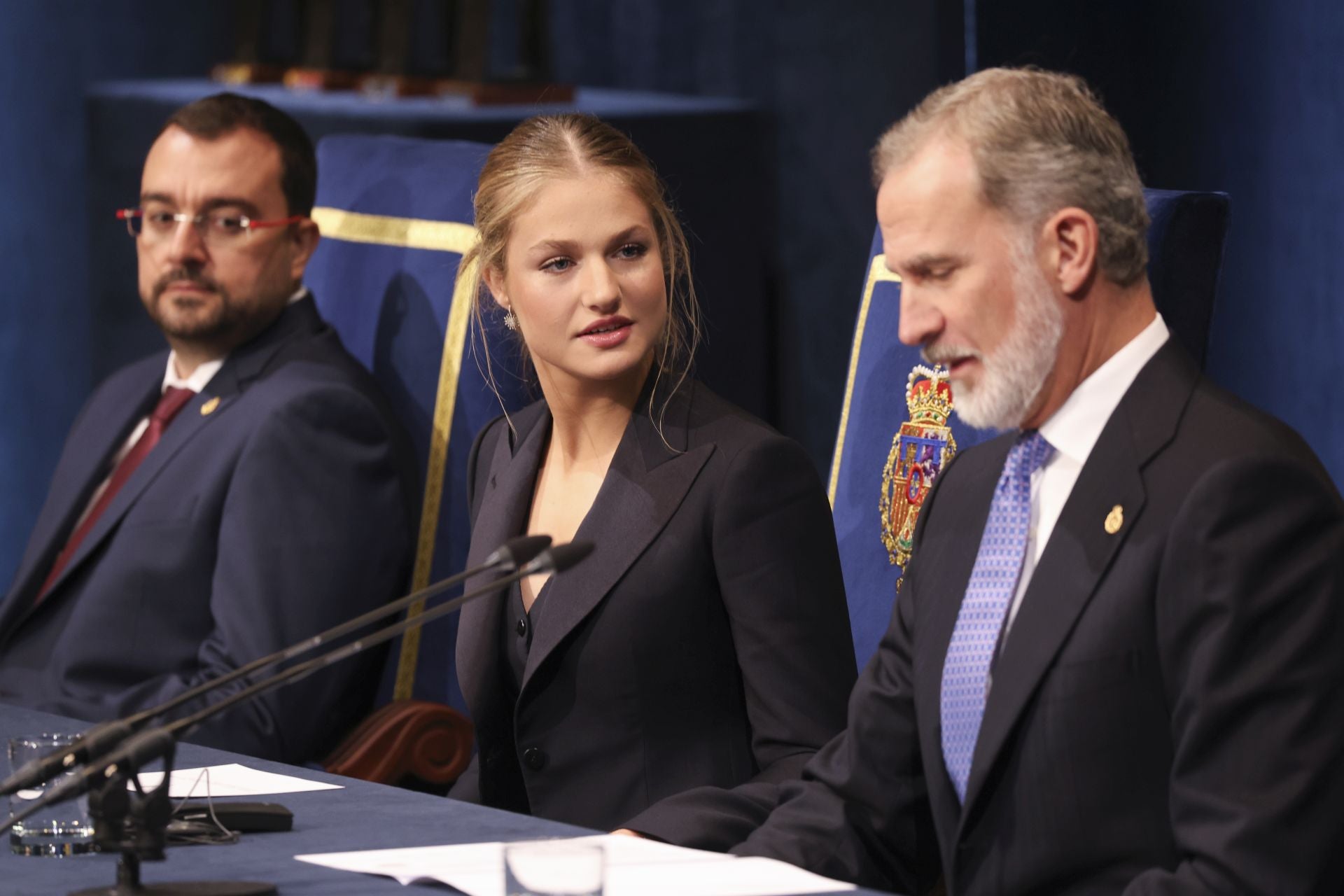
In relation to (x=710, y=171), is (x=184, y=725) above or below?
below

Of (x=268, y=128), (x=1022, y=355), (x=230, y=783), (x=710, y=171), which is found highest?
(x=268, y=128)

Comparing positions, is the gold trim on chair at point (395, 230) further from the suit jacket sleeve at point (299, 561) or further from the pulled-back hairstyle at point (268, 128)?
the suit jacket sleeve at point (299, 561)

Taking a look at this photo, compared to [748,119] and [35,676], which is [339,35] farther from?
[35,676]

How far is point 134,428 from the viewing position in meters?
3.62

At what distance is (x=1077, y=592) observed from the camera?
188 cm

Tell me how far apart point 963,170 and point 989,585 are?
0.40 metres

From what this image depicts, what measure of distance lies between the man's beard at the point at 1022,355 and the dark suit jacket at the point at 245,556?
1.42m

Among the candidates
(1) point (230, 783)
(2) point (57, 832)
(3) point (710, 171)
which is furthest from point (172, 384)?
(3) point (710, 171)

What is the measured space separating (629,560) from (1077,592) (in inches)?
28.8

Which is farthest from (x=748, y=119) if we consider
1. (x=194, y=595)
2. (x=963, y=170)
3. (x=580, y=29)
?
(x=963, y=170)

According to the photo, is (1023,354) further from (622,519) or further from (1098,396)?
(622,519)

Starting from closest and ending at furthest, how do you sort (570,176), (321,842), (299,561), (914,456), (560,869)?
(560,869) < (321,842) < (570,176) < (914,456) < (299,561)

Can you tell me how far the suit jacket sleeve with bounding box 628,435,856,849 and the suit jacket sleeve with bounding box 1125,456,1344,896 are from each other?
69 centimetres

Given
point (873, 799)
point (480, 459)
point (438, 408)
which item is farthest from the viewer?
point (438, 408)
